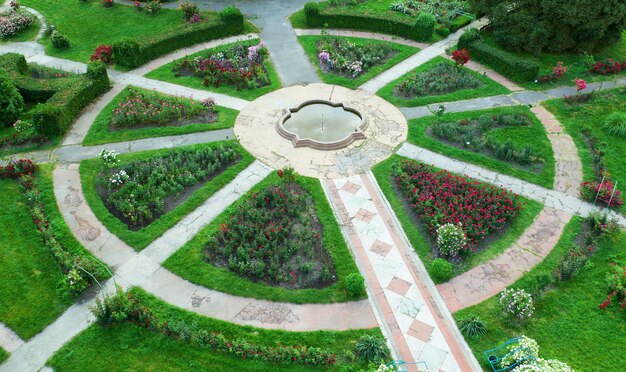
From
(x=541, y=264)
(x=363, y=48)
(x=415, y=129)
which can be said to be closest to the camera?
(x=541, y=264)

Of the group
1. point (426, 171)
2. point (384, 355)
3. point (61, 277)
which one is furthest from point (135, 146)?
point (384, 355)

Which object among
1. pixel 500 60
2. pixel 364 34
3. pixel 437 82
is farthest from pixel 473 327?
pixel 364 34

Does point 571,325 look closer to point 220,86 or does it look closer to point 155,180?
point 155,180

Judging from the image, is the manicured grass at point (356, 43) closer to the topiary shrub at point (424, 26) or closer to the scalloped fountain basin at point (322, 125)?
the topiary shrub at point (424, 26)

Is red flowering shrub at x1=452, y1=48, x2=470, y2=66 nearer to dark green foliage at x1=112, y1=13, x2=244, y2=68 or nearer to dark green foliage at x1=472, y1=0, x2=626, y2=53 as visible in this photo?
dark green foliage at x1=472, y1=0, x2=626, y2=53

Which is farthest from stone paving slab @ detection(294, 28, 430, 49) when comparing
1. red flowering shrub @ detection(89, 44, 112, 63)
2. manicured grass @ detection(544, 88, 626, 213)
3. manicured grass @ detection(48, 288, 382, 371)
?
manicured grass @ detection(48, 288, 382, 371)

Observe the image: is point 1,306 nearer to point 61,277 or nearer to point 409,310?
point 61,277
